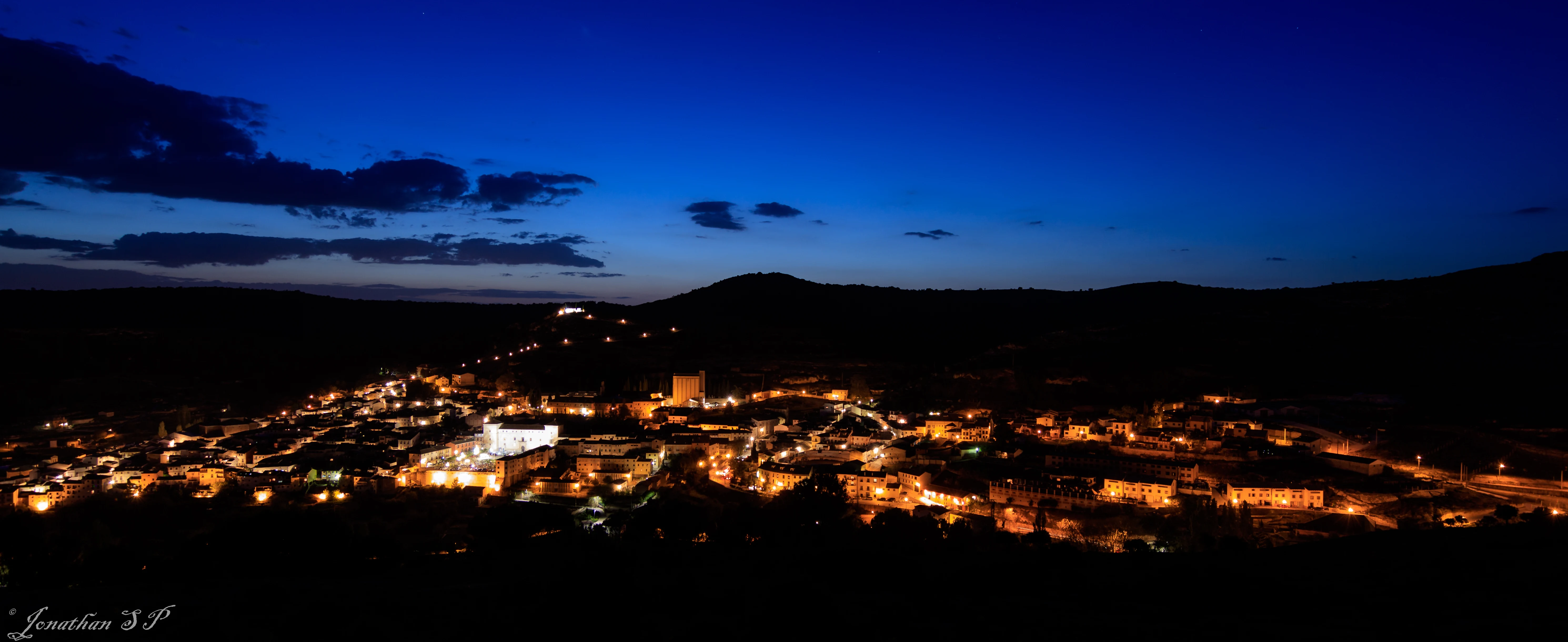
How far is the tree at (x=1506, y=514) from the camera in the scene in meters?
16.8

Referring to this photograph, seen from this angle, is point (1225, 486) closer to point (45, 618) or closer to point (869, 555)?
point (869, 555)

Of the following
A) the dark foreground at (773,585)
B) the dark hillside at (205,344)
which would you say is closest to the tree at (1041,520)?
the dark foreground at (773,585)

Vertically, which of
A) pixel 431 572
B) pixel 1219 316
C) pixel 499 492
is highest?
pixel 1219 316

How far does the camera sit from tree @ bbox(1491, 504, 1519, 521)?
1675cm

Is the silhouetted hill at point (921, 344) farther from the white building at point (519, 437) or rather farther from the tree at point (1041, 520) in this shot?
the tree at point (1041, 520)

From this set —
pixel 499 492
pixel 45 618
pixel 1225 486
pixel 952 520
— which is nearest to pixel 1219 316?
pixel 1225 486

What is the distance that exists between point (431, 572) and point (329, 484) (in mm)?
15171

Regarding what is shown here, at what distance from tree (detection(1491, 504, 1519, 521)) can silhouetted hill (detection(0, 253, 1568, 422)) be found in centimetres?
1358

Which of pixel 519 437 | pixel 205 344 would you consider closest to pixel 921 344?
pixel 519 437

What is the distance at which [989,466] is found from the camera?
2470cm

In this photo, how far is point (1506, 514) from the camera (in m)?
16.8

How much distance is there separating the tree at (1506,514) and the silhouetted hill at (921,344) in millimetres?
13580

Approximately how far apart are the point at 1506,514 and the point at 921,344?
4622 cm

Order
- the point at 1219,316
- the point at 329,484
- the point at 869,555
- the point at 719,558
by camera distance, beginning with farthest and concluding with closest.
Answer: the point at 1219,316
the point at 329,484
the point at 719,558
the point at 869,555
